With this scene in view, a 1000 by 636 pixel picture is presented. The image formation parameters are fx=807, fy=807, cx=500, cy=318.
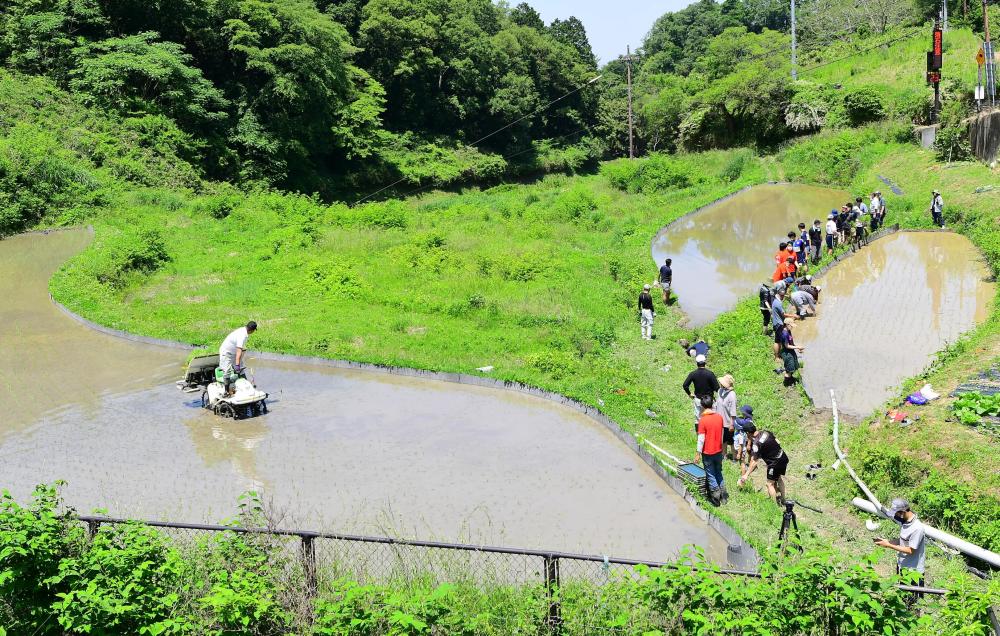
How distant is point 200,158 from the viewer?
3834 centimetres

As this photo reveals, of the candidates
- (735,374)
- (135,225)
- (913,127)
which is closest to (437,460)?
(735,374)

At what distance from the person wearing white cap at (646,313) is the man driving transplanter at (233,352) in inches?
350

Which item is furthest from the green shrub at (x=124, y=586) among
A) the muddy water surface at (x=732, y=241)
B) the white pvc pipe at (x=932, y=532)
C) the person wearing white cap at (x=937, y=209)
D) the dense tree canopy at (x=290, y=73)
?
the dense tree canopy at (x=290, y=73)

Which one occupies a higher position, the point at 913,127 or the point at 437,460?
the point at 913,127

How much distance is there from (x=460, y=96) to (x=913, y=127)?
33.0 metres

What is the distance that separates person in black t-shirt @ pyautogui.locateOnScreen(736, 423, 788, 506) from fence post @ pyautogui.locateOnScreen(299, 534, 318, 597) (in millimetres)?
6048

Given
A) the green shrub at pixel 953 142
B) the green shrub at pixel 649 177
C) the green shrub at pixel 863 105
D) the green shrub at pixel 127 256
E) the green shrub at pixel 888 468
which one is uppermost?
the green shrub at pixel 863 105

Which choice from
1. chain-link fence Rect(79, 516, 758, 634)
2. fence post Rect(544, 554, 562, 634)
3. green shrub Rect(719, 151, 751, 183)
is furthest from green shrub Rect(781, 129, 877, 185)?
fence post Rect(544, 554, 562, 634)

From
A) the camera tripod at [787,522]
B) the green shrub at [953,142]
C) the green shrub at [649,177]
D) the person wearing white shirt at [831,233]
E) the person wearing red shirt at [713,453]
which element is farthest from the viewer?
the green shrub at [649,177]

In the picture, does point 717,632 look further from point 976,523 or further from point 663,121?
point 663,121

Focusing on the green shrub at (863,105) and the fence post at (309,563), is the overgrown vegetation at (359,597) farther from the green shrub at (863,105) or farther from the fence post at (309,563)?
the green shrub at (863,105)

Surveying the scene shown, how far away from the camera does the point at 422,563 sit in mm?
8359

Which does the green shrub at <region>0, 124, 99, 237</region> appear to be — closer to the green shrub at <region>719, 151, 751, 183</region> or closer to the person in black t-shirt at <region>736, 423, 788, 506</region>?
the person in black t-shirt at <region>736, 423, 788, 506</region>

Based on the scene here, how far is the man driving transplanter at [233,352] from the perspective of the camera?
13703mm
